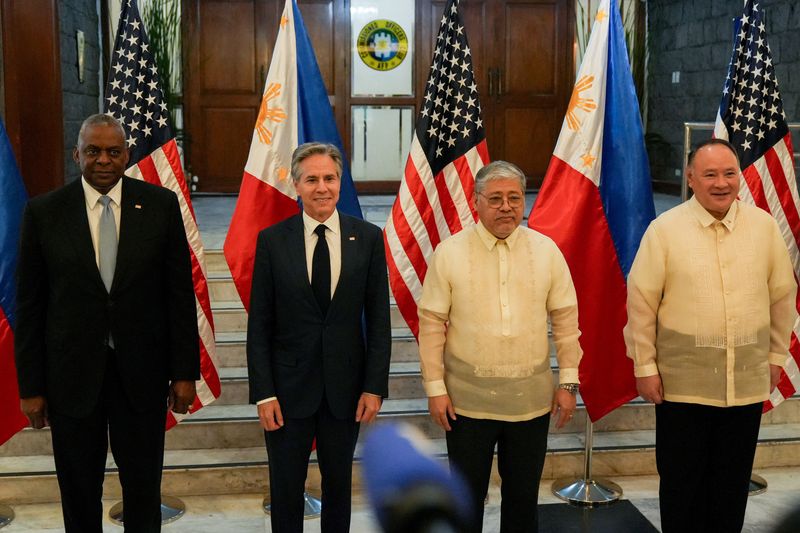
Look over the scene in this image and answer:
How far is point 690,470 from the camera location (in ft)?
9.20

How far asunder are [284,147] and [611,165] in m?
1.28

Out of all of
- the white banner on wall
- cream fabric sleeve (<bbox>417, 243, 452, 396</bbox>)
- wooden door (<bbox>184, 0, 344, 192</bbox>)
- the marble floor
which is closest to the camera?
cream fabric sleeve (<bbox>417, 243, 452, 396</bbox>)

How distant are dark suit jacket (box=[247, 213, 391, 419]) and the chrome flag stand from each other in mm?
1373

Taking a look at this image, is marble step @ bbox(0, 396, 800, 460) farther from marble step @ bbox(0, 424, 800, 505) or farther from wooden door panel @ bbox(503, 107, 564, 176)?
wooden door panel @ bbox(503, 107, 564, 176)

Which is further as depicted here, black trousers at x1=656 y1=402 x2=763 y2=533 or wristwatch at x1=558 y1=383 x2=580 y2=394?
black trousers at x1=656 y1=402 x2=763 y2=533

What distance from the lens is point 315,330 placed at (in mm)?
2561

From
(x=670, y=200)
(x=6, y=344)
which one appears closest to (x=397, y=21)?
(x=670, y=200)

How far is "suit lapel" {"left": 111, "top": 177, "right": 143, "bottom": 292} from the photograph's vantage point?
8.05 ft

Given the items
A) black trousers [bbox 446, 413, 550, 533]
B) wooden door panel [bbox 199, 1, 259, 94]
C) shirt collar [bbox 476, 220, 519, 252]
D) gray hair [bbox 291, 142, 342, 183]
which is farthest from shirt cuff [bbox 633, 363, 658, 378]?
wooden door panel [bbox 199, 1, 259, 94]

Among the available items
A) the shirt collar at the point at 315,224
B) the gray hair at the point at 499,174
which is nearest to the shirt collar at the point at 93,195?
the shirt collar at the point at 315,224

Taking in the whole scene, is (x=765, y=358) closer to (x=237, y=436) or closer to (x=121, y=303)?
(x=121, y=303)

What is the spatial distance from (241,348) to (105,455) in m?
1.67

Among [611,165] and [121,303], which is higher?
[611,165]

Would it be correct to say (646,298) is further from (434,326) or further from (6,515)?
(6,515)
